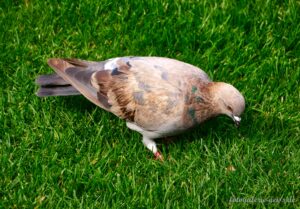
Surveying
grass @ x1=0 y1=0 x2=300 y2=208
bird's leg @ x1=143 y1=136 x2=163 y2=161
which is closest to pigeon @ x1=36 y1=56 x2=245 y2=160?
bird's leg @ x1=143 y1=136 x2=163 y2=161

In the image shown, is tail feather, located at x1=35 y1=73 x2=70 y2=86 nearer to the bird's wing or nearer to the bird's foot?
the bird's wing

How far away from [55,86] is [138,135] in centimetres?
80

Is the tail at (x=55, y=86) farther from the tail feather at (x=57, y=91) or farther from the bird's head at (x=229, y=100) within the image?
the bird's head at (x=229, y=100)

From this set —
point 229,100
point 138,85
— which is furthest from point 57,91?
point 229,100

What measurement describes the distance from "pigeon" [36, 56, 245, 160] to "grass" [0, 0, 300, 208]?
257mm

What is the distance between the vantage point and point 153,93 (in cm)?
458

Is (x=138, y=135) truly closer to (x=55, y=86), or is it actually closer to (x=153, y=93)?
(x=153, y=93)

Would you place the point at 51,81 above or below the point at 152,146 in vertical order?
above

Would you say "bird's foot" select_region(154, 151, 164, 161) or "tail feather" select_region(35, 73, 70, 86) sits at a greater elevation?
"tail feather" select_region(35, 73, 70, 86)

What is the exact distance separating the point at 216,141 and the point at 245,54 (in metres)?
1.11

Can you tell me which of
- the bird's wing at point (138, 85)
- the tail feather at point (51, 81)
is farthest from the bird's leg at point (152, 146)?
the tail feather at point (51, 81)

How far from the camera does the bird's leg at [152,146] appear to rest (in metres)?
4.76

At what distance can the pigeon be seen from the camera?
456cm

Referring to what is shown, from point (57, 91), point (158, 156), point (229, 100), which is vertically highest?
point (229, 100)
